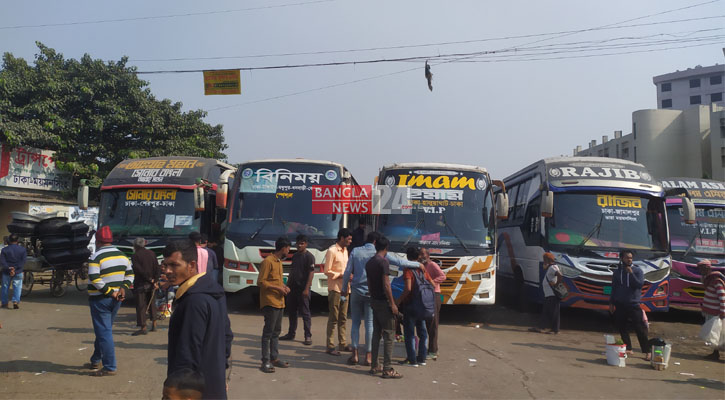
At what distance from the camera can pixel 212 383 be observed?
296cm

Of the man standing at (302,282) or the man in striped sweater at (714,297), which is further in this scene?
the man standing at (302,282)

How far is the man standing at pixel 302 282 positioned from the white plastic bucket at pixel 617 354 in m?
4.45

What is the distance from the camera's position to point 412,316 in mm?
7023

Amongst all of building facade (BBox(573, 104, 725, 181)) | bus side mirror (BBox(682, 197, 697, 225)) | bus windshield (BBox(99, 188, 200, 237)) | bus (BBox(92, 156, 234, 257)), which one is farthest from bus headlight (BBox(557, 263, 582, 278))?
building facade (BBox(573, 104, 725, 181))

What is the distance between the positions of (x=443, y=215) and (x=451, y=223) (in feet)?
0.75

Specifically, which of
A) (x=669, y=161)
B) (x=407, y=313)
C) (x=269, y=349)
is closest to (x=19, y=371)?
(x=269, y=349)

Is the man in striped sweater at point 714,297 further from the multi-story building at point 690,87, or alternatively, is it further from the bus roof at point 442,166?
the multi-story building at point 690,87

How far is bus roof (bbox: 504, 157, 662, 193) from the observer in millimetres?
10547

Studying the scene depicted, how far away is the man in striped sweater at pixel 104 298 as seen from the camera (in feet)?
20.2

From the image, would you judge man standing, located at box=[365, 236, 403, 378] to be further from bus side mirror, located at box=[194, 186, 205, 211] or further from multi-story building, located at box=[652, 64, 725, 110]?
multi-story building, located at box=[652, 64, 725, 110]

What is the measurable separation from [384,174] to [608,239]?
4.59 metres

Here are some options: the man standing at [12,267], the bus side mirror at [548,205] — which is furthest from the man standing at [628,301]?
the man standing at [12,267]

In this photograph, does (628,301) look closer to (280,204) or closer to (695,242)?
(695,242)

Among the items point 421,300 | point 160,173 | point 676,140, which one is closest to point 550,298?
point 421,300
